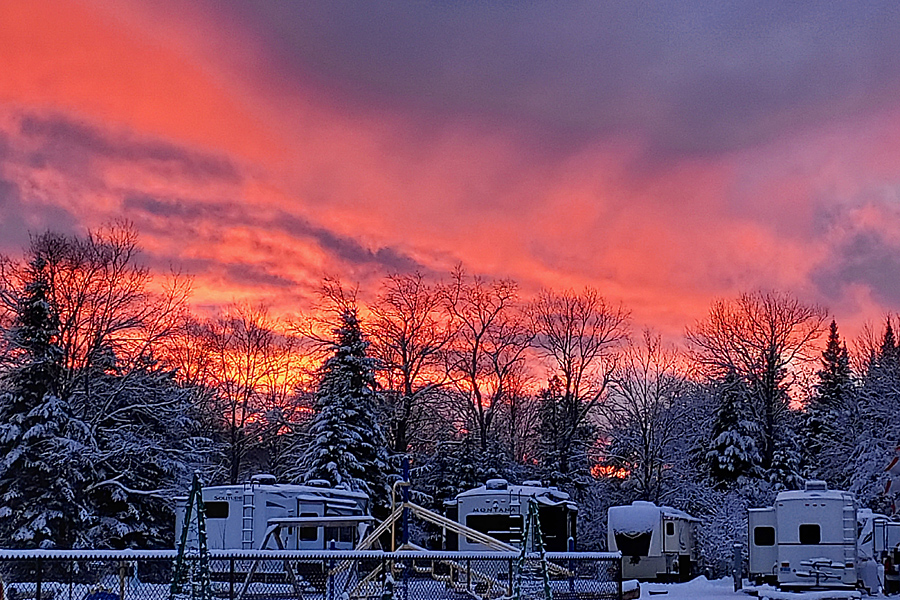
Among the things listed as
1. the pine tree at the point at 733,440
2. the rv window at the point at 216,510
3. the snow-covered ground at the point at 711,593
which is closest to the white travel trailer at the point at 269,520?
the rv window at the point at 216,510

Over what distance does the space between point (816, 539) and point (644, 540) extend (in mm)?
7223

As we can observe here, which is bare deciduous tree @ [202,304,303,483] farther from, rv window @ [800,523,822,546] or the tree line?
rv window @ [800,523,822,546]

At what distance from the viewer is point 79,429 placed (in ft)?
109

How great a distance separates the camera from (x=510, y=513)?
1239 inches

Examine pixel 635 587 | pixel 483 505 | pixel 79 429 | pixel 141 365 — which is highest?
pixel 141 365

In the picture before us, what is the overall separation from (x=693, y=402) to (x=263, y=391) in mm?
24096

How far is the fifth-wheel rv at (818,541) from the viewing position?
25.6 m

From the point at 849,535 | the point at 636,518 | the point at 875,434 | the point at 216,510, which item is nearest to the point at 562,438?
the point at 875,434

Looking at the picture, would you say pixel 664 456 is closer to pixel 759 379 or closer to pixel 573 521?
pixel 759 379

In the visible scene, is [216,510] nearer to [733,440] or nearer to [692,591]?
[692,591]

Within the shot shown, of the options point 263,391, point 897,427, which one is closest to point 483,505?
point 897,427

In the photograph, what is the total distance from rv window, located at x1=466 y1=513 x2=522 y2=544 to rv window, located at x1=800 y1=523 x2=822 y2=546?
337 inches

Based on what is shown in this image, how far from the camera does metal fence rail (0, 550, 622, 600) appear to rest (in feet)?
48.4

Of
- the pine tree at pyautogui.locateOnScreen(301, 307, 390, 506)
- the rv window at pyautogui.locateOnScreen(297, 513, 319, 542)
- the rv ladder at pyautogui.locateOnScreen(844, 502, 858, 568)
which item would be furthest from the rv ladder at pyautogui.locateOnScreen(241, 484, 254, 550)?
the rv ladder at pyautogui.locateOnScreen(844, 502, 858, 568)
